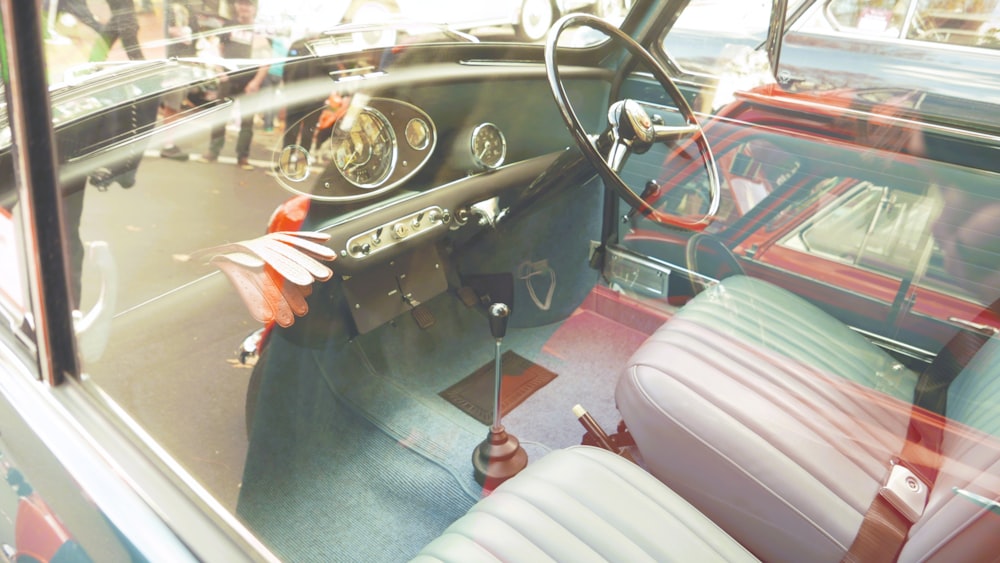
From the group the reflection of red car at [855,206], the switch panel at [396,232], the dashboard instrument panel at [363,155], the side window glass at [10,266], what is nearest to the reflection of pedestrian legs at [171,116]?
the dashboard instrument panel at [363,155]

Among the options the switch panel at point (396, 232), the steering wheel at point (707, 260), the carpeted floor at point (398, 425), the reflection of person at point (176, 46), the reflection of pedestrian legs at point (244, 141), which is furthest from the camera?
the steering wheel at point (707, 260)

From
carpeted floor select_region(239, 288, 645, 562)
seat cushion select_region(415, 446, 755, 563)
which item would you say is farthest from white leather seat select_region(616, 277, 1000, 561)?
carpeted floor select_region(239, 288, 645, 562)

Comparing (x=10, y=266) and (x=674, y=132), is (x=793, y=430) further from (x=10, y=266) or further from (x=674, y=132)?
(x=10, y=266)

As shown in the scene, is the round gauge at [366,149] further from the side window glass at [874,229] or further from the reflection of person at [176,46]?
the side window glass at [874,229]

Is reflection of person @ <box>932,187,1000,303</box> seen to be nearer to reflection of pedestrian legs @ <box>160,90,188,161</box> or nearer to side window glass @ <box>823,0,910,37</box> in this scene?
side window glass @ <box>823,0,910,37</box>

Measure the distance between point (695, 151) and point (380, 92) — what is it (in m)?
0.93

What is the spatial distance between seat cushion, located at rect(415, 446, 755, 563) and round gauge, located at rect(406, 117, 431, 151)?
0.93 metres

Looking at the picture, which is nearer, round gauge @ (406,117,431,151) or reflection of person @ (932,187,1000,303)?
reflection of person @ (932,187,1000,303)

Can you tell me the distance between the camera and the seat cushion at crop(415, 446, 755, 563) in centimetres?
87

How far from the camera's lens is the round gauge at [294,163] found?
1.33 meters

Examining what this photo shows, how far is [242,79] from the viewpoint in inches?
48.3

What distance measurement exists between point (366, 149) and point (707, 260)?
1067 mm

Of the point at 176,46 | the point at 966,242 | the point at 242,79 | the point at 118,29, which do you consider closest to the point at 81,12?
the point at 118,29

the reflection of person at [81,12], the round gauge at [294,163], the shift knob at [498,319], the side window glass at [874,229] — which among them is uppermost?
the reflection of person at [81,12]
